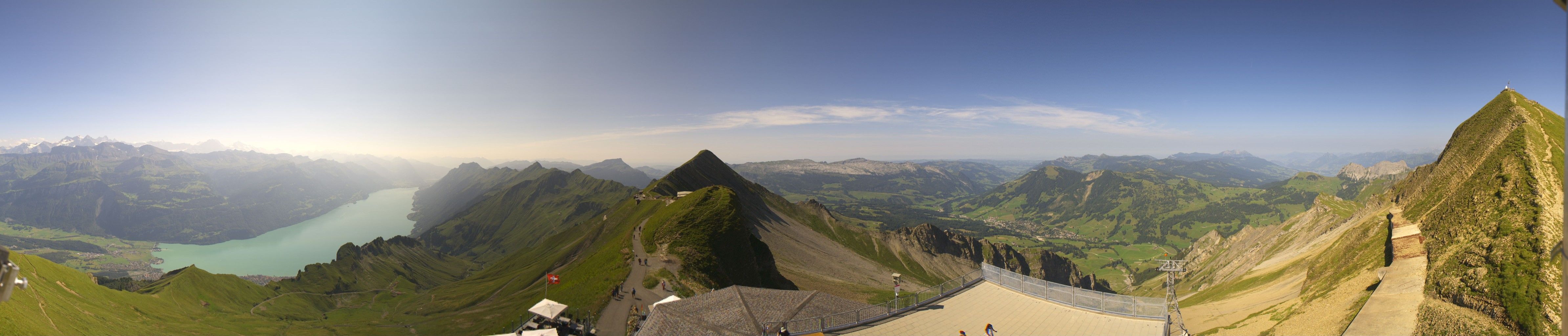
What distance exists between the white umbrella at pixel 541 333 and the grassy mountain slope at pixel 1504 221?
59.2 metres

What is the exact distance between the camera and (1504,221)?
35750 mm

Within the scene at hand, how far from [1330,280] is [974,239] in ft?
441

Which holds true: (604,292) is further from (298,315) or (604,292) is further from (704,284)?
(298,315)

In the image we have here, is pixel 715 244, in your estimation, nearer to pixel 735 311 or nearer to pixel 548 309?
pixel 548 309

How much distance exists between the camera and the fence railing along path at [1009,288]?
25.2m

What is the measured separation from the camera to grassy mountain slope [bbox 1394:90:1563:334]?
96.2 feet

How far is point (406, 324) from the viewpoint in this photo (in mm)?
106562

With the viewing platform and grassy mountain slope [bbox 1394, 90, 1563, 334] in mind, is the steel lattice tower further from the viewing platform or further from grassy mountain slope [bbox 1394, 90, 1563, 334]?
grassy mountain slope [bbox 1394, 90, 1563, 334]

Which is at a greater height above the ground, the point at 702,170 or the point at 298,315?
the point at 702,170

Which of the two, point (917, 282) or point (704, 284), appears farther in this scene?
point (917, 282)

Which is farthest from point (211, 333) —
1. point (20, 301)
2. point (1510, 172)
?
point (1510, 172)

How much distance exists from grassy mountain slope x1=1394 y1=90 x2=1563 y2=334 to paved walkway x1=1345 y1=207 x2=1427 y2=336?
842 millimetres

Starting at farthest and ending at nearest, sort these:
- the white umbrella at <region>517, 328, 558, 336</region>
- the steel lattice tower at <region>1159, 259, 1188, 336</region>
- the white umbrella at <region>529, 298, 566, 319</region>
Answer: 1. the white umbrella at <region>529, 298, 566, 319</region>
2. the white umbrella at <region>517, 328, 558, 336</region>
3. the steel lattice tower at <region>1159, 259, 1188, 336</region>

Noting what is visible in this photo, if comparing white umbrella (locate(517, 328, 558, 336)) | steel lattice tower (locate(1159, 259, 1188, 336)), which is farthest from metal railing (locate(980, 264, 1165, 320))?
white umbrella (locate(517, 328, 558, 336))
